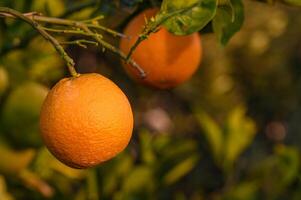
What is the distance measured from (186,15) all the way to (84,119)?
0.21 meters

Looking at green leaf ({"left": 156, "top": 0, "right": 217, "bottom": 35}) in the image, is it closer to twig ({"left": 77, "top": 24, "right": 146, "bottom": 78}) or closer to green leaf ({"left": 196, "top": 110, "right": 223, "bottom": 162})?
twig ({"left": 77, "top": 24, "right": 146, "bottom": 78})

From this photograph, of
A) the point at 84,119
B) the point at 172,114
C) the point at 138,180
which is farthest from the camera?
the point at 172,114

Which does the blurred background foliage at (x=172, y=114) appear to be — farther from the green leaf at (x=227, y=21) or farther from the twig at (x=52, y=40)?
the twig at (x=52, y=40)

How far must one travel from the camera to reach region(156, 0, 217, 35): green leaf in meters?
0.96

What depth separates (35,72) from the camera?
1794 millimetres

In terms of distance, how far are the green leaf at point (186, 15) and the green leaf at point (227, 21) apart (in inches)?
4.4

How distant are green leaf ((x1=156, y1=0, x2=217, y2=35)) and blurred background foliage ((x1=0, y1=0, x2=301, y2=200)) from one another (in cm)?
22

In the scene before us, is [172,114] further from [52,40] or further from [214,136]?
[52,40]

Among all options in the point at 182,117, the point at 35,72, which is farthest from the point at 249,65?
the point at 35,72

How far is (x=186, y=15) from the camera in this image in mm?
976

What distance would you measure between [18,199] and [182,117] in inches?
70.4

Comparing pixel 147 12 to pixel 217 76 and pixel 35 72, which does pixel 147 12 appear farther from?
pixel 217 76

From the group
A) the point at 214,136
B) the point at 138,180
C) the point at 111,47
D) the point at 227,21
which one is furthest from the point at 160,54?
the point at 214,136

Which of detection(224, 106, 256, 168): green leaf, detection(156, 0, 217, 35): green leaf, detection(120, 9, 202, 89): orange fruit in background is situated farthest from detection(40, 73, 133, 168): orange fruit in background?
detection(224, 106, 256, 168): green leaf
